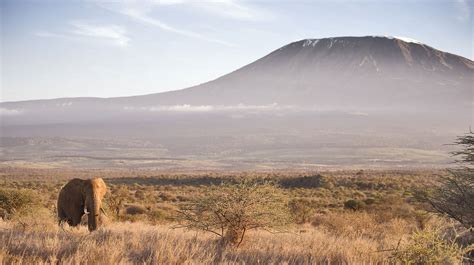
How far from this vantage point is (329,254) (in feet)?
28.3

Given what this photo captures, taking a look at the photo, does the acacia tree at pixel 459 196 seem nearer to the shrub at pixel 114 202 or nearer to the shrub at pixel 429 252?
the shrub at pixel 429 252

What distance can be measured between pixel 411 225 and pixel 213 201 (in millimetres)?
8812

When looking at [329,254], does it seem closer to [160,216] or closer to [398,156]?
[160,216]

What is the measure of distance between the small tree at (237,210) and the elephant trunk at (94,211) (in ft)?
7.32

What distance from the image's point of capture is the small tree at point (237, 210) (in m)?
10.5

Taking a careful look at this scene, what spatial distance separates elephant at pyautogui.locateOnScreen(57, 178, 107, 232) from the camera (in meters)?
12.0

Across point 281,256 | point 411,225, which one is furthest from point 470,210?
point 411,225

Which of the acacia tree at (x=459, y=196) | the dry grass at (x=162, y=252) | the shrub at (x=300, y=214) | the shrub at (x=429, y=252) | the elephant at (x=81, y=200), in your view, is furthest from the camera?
the shrub at (x=300, y=214)

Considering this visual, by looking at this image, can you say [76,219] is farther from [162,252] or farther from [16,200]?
[16,200]

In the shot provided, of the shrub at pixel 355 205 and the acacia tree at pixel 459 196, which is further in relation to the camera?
the shrub at pixel 355 205

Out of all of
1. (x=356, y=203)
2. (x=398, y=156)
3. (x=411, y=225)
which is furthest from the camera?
(x=398, y=156)

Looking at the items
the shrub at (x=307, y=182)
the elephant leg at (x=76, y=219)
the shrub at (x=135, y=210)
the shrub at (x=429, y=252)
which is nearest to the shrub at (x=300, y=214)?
the shrub at (x=135, y=210)

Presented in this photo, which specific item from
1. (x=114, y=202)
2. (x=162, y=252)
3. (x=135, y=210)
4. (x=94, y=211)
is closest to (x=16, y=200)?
(x=114, y=202)

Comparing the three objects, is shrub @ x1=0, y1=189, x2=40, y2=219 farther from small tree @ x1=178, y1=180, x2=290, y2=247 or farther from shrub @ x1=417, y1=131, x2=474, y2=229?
shrub @ x1=417, y1=131, x2=474, y2=229
